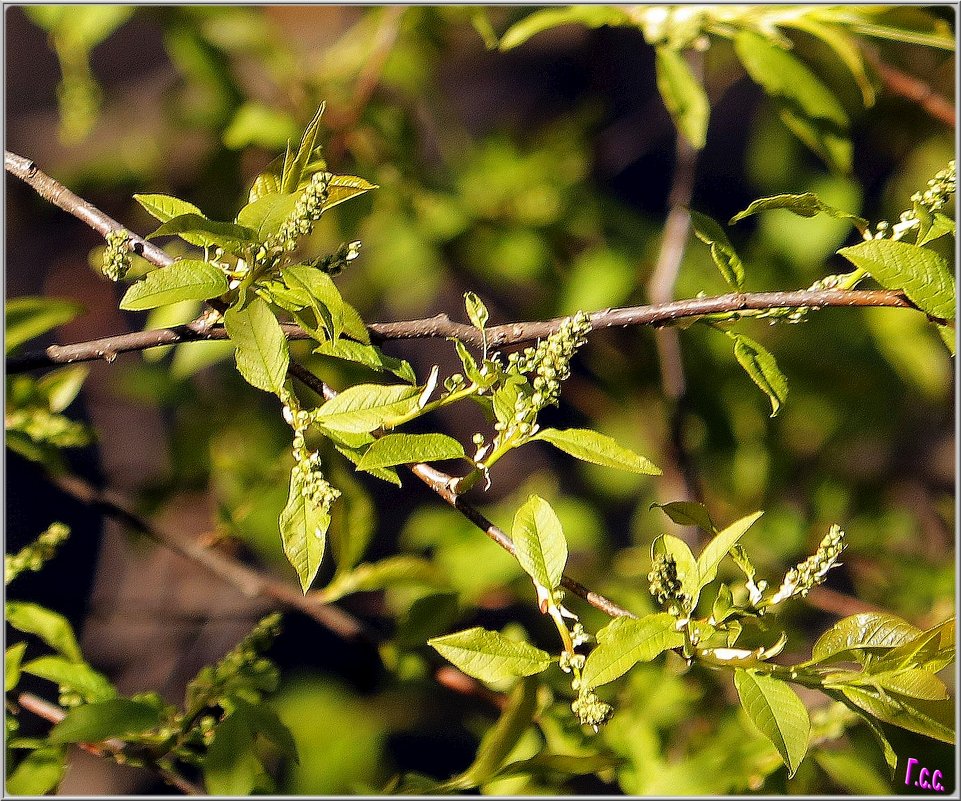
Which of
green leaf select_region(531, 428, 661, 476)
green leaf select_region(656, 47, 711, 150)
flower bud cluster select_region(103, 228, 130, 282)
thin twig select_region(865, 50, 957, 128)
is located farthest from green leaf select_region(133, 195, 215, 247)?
thin twig select_region(865, 50, 957, 128)

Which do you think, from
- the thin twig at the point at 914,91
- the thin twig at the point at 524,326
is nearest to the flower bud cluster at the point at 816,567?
the thin twig at the point at 524,326

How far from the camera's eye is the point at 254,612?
1414 mm

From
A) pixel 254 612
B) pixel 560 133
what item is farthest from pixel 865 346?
pixel 254 612

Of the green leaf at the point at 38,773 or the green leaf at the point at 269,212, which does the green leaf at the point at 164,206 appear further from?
the green leaf at the point at 38,773

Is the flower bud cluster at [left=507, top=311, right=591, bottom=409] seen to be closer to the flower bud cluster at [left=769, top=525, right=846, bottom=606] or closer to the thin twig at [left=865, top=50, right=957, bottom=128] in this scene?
the flower bud cluster at [left=769, top=525, right=846, bottom=606]

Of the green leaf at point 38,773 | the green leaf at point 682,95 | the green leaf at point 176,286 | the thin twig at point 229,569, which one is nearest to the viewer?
the green leaf at point 176,286

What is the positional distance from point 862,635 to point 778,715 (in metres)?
0.09

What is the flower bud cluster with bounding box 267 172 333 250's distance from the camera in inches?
19.7

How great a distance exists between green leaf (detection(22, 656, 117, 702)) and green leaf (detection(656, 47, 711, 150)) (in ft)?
2.39

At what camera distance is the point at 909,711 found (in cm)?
56

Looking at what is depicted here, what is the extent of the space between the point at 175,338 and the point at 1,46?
44 cm

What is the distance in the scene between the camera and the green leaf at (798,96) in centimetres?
85

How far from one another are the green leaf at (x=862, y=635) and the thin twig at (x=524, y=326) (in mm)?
206

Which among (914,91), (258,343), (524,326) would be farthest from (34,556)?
(914,91)
